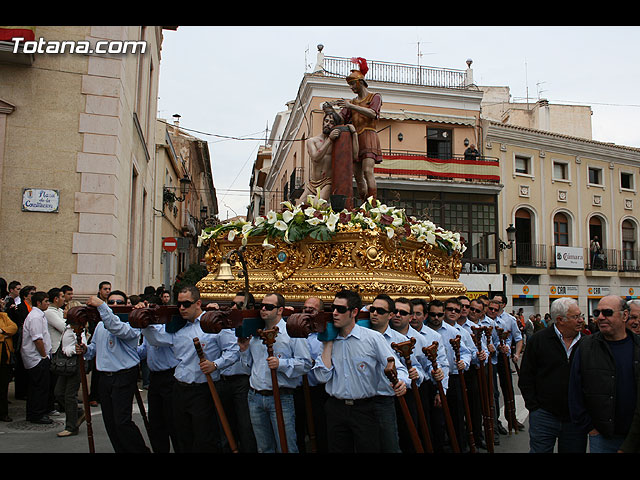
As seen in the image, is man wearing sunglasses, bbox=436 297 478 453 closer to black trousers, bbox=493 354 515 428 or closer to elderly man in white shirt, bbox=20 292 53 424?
black trousers, bbox=493 354 515 428

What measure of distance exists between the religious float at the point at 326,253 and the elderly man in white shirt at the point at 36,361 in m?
2.35

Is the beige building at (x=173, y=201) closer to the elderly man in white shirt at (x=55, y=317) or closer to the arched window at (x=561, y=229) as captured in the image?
the elderly man in white shirt at (x=55, y=317)

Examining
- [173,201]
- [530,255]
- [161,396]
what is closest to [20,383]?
[161,396]

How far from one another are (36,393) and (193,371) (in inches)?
154

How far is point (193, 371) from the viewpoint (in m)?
5.31

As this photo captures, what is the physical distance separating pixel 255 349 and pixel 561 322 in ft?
8.74

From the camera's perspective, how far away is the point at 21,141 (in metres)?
10.8

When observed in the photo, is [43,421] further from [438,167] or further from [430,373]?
[438,167]

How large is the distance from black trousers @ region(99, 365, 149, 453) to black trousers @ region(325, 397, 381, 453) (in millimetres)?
2106

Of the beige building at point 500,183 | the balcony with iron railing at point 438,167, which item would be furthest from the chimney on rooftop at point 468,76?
the balcony with iron railing at point 438,167

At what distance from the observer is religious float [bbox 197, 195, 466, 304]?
277 inches

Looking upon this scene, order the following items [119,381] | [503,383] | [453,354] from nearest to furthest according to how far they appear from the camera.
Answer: [119,381] < [453,354] < [503,383]
